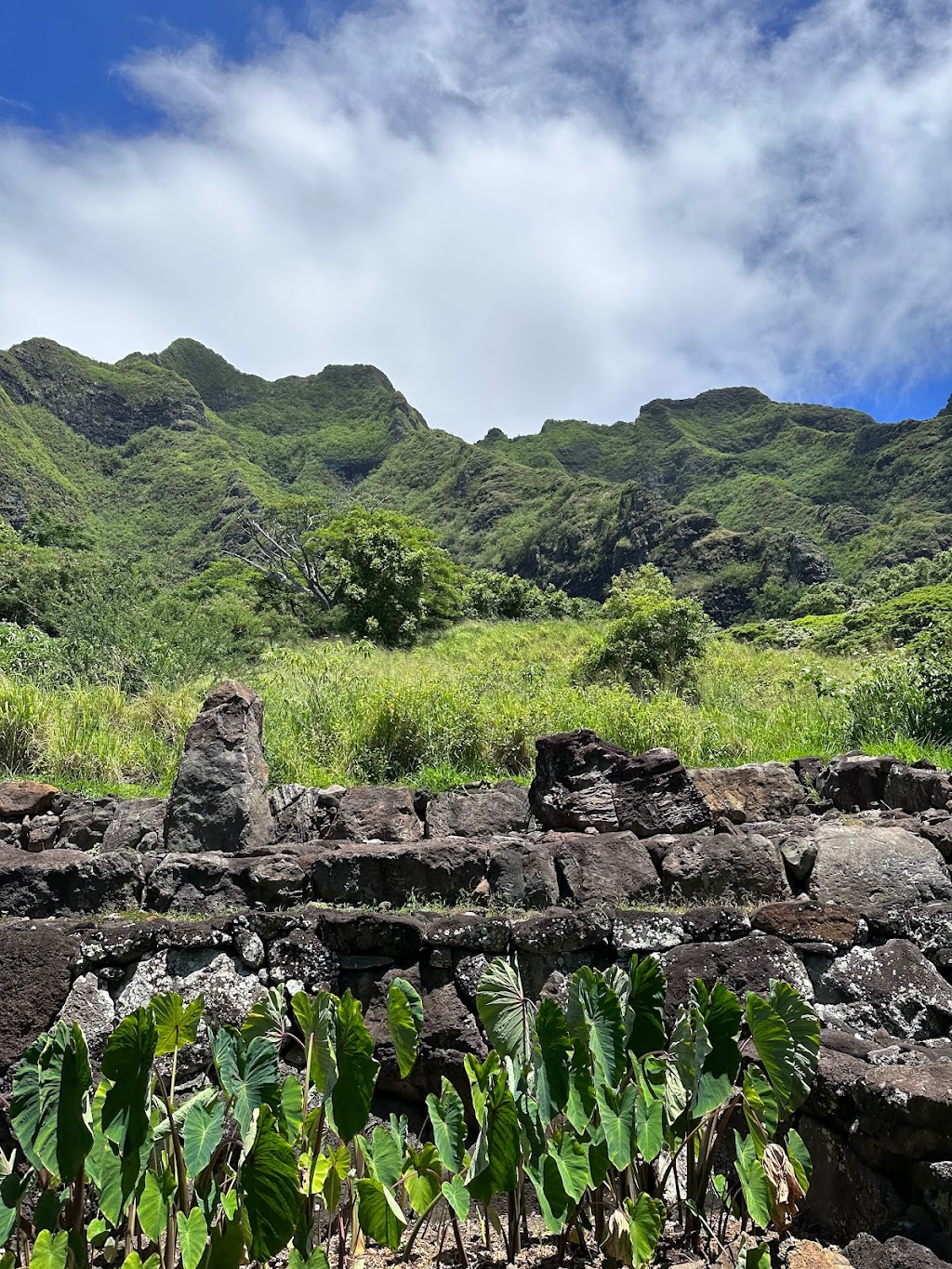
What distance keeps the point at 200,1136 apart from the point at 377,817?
322 cm

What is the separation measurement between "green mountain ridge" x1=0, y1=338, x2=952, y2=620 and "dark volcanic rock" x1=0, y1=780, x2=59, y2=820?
40883 mm

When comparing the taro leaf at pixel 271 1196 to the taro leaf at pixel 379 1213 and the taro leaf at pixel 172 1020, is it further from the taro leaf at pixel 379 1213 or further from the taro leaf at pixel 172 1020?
the taro leaf at pixel 172 1020

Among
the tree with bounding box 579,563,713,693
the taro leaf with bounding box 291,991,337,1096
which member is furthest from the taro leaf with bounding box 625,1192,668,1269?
the tree with bounding box 579,563,713,693

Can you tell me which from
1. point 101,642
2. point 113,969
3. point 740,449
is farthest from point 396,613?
point 740,449

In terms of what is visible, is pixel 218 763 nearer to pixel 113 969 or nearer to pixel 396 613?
pixel 113 969

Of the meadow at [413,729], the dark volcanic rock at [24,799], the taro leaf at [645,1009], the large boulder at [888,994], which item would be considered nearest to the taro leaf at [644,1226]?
the taro leaf at [645,1009]

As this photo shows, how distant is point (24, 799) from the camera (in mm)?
6141

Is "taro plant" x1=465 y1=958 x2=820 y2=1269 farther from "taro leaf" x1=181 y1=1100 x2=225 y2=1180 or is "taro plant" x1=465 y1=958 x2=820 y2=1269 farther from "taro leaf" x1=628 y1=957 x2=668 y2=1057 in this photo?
"taro leaf" x1=181 y1=1100 x2=225 y2=1180

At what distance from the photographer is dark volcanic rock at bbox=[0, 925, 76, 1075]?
3580 mm

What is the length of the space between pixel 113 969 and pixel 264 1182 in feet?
6.82

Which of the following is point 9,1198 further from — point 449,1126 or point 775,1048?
point 775,1048

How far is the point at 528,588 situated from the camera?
88.4 ft

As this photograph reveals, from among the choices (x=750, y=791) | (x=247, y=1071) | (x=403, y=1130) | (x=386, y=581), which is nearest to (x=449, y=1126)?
(x=403, y=1130)

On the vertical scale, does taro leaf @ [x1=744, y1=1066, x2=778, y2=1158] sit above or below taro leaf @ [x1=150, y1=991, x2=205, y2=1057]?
below
